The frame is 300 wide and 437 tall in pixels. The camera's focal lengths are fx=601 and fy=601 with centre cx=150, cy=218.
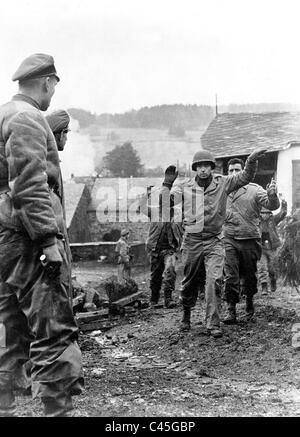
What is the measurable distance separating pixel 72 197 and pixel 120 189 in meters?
3.40

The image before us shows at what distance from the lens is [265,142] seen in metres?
20.8

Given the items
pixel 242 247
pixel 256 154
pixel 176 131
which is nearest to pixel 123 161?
pixel 176 131

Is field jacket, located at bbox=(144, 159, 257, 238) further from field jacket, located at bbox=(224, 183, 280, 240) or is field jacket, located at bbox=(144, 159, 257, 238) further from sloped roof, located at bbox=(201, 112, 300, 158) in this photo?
sloped roof, located at bbox=(201, 112, 300, 158)

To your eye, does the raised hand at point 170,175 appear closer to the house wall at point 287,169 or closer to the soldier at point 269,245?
the soldier at point 269,245

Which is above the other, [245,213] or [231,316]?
[245,213]

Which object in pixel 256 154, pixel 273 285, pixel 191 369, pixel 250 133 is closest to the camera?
pixel 191 369

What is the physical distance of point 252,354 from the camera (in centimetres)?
631

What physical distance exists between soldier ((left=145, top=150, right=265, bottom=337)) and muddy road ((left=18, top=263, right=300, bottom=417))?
580mm

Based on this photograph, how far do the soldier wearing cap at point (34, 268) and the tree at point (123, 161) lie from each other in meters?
44.8

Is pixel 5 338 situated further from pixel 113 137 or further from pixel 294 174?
pixel 113 137

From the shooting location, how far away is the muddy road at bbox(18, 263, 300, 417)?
4.47 meters

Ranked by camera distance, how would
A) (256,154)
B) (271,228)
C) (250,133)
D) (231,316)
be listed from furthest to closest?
1. (250,133)
2. (271,228)
3. (231,316)
4. (256,154)

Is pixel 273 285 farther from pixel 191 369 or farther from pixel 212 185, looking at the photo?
pixel 191 369

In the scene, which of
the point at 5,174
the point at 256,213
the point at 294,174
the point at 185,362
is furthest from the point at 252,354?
the point at 294,174
